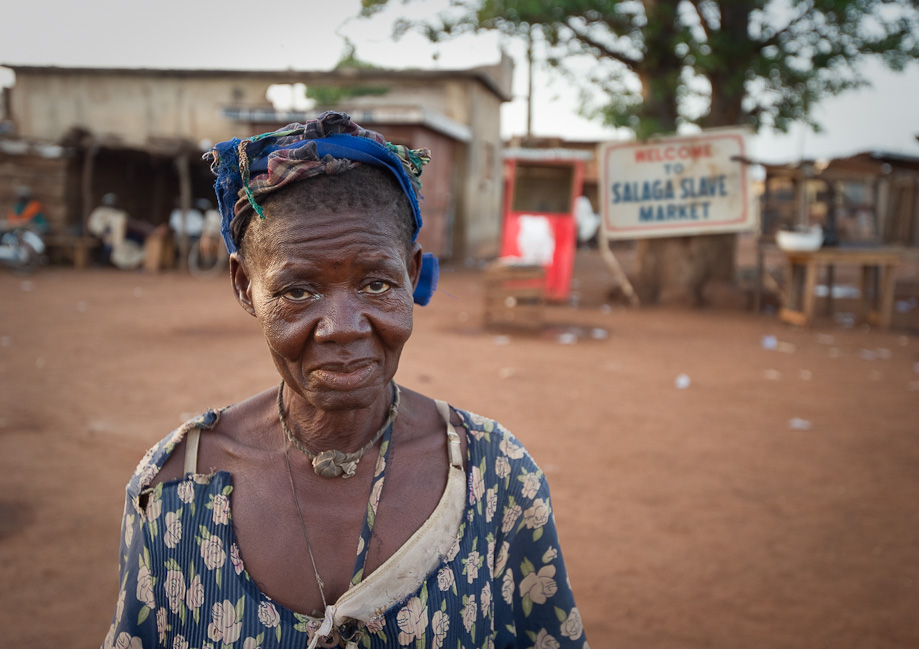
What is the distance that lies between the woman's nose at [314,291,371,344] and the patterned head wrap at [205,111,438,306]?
0.66ft

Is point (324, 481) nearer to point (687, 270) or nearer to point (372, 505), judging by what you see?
point (372, 505)

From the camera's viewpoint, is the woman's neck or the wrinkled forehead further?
the woman's neck

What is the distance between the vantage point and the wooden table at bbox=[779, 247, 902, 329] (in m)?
9.10

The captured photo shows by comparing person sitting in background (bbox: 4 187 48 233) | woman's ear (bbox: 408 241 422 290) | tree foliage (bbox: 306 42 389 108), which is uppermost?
tree foliage (bbox: 306 42 389 108)

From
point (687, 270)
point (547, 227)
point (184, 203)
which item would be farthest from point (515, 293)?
point (184, 203)

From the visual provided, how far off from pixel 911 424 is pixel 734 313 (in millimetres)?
5375

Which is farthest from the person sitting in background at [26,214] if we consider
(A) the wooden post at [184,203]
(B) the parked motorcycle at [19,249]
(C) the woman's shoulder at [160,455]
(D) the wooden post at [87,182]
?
(C) the woman's shoulder at [160,455]

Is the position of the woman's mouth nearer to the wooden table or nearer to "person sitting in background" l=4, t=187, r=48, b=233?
the wooden table

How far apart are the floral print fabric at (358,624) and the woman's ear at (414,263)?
356 mm

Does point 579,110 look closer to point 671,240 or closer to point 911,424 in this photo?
point 671,240

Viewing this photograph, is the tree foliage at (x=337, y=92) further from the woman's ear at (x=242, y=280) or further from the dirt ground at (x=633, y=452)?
the woman's ear at (x=242, y=280)

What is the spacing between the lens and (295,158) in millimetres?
1219

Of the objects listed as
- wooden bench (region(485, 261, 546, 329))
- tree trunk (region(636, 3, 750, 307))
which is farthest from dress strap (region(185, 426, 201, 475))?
tree trunk (region(636, 3, 750, 307))

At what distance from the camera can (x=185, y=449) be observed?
1400mm
